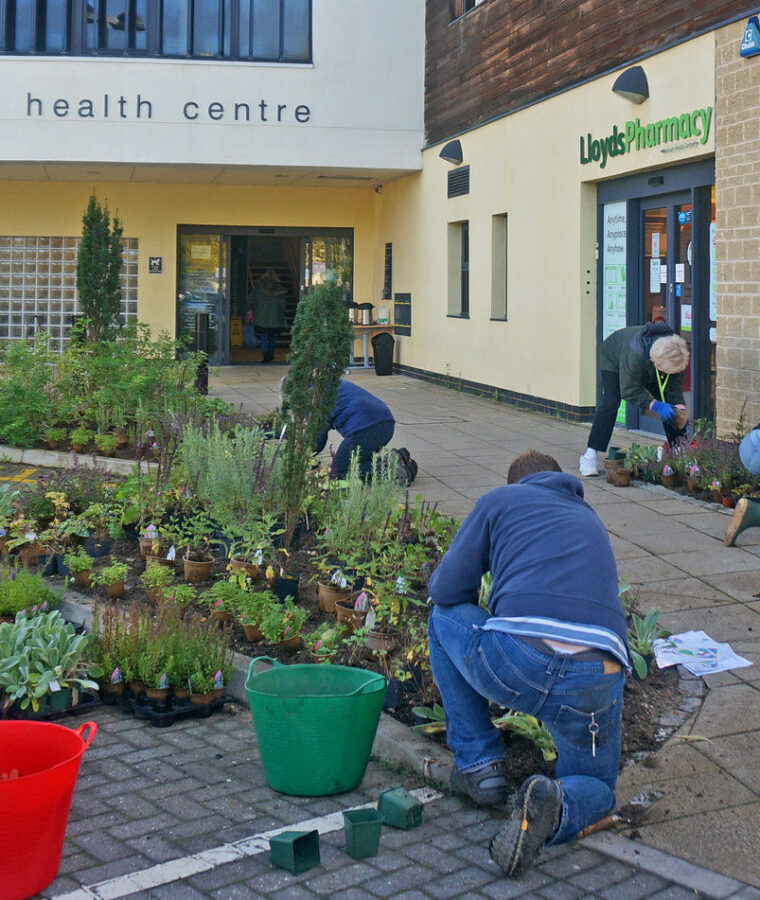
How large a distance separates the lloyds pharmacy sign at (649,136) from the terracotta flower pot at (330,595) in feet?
21.2

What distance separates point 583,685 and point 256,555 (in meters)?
2.91

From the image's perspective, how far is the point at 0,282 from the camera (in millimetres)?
21125

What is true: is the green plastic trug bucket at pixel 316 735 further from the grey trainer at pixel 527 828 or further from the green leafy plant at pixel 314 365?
the green leafy plant at pixel 314 365

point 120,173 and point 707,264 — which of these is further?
point 120,173

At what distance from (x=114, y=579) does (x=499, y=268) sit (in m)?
10.7

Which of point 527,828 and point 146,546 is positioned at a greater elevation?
point 146,546

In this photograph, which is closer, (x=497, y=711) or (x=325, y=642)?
(x=497, y=711)

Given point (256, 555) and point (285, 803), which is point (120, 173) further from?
point (285, 803)

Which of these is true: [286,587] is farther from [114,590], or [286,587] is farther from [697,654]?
[697,654]

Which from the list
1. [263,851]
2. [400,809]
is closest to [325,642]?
[400,809]

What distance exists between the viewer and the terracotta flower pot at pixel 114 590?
247 inches

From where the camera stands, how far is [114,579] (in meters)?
6.23

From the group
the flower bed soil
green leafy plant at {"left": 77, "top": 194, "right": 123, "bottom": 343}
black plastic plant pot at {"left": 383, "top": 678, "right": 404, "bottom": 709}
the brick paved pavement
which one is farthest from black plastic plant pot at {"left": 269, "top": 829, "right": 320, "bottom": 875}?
green leafy plant at {"left": 77, "top": 194, "right": 123, "bottom": 343}

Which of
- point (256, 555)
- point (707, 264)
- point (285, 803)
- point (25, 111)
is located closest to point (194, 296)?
point (25, 111)
